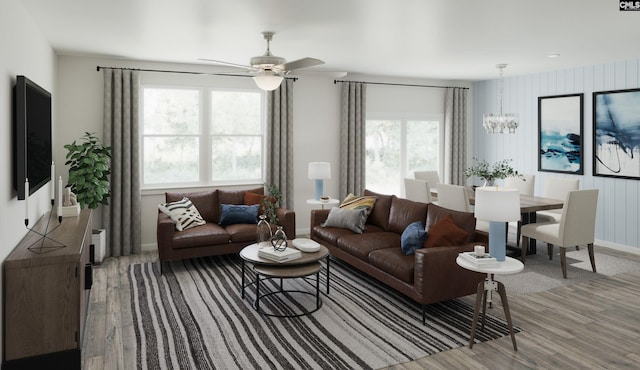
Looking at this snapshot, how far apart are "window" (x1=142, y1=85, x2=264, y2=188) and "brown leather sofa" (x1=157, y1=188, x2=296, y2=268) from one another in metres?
0.62

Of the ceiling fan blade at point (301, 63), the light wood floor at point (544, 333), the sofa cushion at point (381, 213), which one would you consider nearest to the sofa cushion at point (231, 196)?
the light wood floor at point (544, 333)

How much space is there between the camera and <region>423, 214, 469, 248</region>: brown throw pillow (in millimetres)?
3879

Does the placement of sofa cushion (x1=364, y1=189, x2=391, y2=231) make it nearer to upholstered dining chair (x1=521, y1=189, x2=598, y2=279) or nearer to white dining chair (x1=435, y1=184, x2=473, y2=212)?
white dining chair (x1=435, y1=184, x2=473, y2=212)

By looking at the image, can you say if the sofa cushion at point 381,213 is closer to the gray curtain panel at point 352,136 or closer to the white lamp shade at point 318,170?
the white lamp shade at point 318,170

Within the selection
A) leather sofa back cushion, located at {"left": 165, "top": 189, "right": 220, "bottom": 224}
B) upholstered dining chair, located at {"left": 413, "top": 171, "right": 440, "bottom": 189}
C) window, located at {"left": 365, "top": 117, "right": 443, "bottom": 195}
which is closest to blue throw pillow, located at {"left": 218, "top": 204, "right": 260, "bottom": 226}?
leather sofa back cushion, located at {"left": 165, "top": 189, "right": 220, "bottom": 224}

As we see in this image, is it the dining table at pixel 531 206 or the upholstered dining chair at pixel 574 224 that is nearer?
the upholstered dining chair at pixel 574 224

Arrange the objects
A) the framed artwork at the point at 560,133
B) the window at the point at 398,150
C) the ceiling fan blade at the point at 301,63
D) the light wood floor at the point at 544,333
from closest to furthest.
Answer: the light wood floor at the point at 544,333 → the ceiling fan blade at the point at 301,63 → the framed artwork at the point at 560,133 → the window at the point at 398,150

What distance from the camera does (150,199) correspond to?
6.22m

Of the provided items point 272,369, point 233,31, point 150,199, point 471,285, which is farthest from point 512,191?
point 150,199

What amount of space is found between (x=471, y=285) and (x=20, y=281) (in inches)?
128

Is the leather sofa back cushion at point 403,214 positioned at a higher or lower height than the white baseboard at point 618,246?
higher

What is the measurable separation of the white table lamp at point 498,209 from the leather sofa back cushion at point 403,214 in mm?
1351

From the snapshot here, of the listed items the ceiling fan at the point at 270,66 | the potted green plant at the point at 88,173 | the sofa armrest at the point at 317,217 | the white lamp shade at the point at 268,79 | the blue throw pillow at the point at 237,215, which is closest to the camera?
the ceiling fan at the point at 270,66

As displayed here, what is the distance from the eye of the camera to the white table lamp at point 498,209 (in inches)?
127
